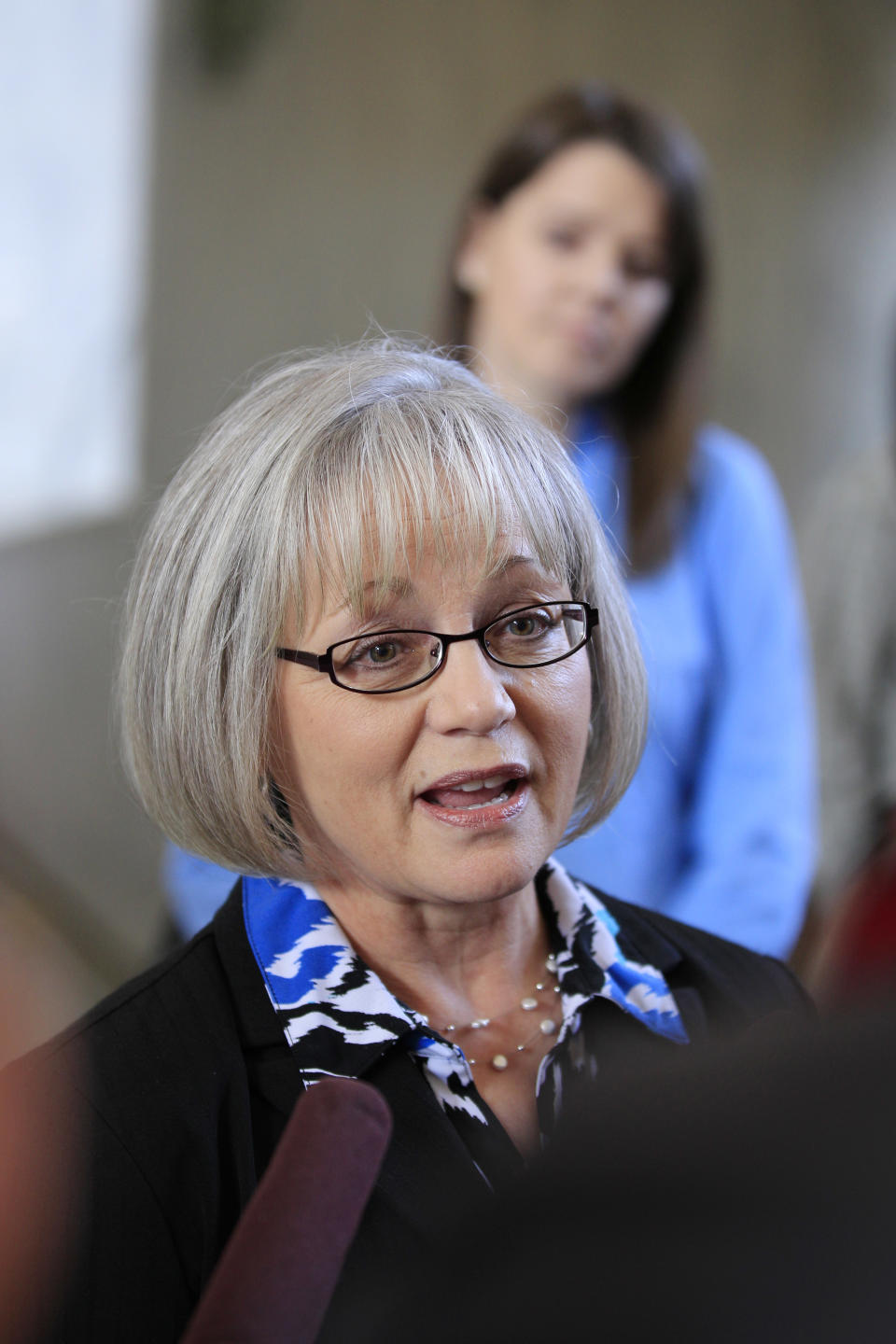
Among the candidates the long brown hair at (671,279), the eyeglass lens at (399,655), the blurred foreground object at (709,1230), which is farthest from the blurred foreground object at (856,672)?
the blurred foreground object at (709,1230)

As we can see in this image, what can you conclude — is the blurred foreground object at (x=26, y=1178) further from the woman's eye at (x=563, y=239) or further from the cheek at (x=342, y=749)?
the woman's eye at (x=563, y=239)

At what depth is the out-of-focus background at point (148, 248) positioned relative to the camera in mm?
3695

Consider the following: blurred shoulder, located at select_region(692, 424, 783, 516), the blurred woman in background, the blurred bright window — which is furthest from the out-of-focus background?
blurred shoulder, located at select_region(692, 424, 783, 516)

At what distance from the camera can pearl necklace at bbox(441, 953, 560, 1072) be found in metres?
1.17

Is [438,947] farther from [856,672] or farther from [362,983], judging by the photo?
[856,672]

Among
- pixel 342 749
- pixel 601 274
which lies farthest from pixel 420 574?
pixel 601 274

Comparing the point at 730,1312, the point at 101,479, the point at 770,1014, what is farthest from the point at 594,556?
the point at 101,479

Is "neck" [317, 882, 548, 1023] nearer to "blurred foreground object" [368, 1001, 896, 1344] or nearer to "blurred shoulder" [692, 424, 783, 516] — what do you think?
"blurred foreground object" [368, 1001, 896, 1344]

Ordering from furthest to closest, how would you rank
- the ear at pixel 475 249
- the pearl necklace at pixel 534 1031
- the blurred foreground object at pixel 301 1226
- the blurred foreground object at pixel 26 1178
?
the ear at pixel 475 249 < the pearl necklace at pixel 534 1031 < the blurred foreground object at pixel 26 1178 < the blurred foreground object at pixel 301 1226

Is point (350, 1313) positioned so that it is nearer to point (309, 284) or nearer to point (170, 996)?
point (170, 996)

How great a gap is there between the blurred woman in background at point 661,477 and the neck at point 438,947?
61cm

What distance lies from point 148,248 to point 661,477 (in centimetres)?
228

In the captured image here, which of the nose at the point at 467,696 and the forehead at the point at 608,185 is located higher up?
the forehead at the point at 608,185

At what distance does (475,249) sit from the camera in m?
2.09
